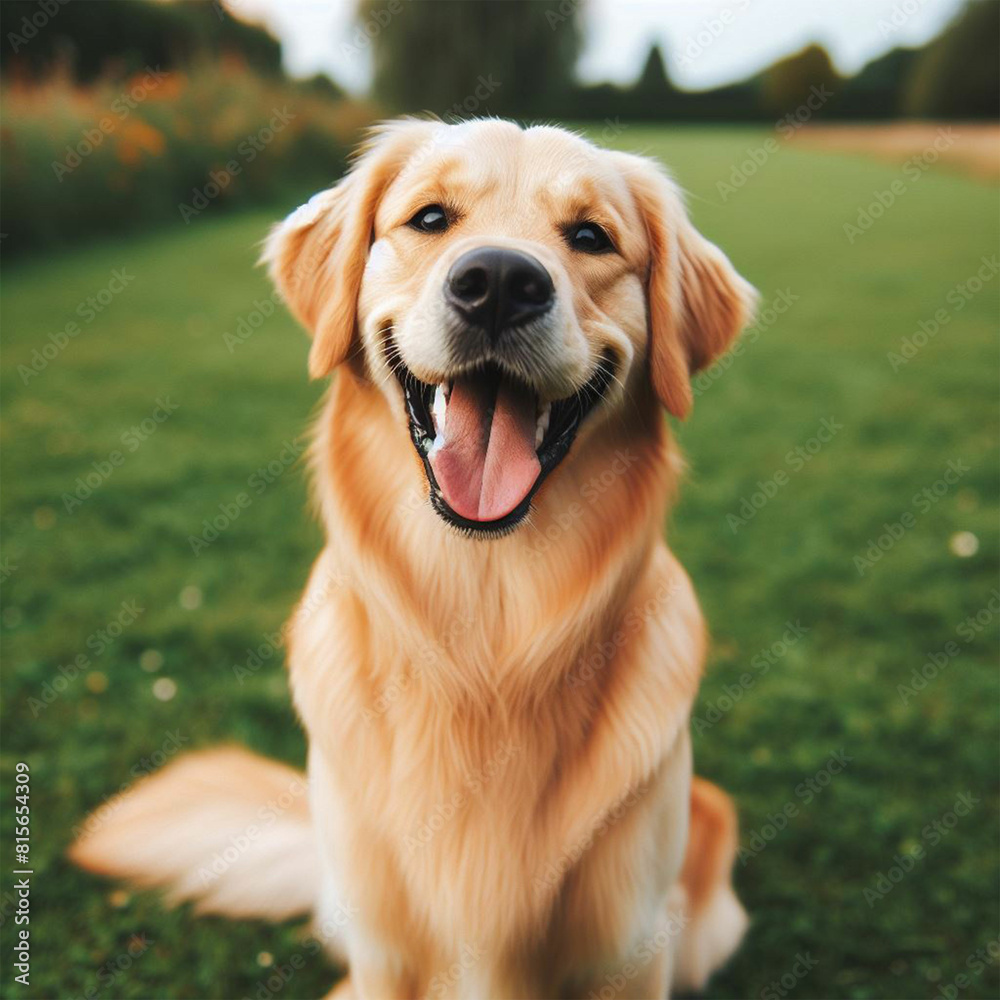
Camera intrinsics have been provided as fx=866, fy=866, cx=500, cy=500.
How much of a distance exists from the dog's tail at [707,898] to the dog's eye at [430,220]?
64.6 inches

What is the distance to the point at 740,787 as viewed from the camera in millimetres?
2914

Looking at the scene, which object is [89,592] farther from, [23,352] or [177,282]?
[177,282]

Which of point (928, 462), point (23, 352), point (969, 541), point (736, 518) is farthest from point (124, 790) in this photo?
point (23, 352)

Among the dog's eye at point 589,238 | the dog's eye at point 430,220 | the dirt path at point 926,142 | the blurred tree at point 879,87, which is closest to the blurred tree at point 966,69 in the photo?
the dirt path at point 926,142

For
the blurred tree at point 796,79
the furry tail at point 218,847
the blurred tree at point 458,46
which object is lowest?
the blurred tree at point 796,79

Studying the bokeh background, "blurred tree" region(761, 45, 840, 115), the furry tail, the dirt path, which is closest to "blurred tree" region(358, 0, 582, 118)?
the dirt path

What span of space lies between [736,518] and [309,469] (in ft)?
9.89

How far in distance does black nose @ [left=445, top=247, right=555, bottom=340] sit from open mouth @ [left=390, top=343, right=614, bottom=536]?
0.11 m

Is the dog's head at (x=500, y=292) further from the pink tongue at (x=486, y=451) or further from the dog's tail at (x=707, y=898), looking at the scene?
the dog's tail at (x=707, y=898)

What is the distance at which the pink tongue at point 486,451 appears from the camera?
1703 mm

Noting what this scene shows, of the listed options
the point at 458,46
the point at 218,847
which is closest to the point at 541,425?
the point at 218,847

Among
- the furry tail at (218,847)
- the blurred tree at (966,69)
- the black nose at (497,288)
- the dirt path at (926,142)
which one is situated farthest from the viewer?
the blurred tree at (966,69)

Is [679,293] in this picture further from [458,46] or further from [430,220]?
[458,46]

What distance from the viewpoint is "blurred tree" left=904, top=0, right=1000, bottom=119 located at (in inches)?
1273
